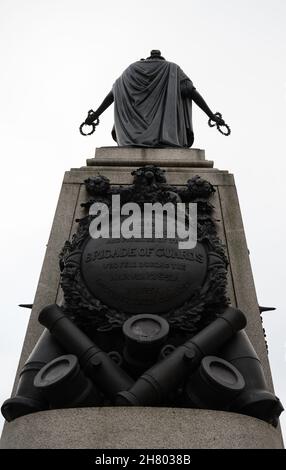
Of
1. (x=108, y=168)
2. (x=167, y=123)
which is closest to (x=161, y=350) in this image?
(x=108, y=168)

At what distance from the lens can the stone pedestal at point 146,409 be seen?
4.23m

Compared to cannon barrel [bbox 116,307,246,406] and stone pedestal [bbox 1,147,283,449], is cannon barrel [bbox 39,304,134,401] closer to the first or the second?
cannon barrel [bbox 116,307,246,406]

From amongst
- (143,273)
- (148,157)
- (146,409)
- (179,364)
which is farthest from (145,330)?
(148,157)

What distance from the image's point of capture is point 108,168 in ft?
28.1

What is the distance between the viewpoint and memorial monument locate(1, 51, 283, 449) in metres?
4.39

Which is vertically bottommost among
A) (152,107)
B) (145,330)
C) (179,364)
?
(179,364)

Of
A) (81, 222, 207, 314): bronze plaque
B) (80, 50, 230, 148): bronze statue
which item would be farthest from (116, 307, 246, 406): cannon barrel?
(80, 50, 230, 148): bronze statue

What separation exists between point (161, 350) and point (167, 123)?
5.95 m

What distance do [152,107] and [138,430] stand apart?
24.8 feet

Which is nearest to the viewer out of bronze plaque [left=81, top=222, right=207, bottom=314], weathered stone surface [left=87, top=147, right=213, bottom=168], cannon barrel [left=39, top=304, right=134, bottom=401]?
cannon barrel [left=39, top=304, right=134, bottom=401]

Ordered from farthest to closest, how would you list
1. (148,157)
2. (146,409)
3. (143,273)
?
(148,157)
(143,273)
(146,409)

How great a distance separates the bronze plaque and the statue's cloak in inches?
159

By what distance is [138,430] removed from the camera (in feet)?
13.9

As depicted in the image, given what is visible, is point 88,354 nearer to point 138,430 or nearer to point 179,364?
point 179,364
